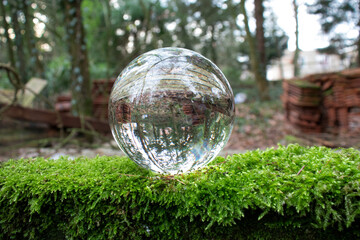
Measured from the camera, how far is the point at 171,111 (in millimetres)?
1774

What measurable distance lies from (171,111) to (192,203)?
628 mm

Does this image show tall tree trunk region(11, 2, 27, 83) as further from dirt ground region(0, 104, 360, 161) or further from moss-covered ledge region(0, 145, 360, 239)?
moss-covered ledge region(0, 145, 360, 239)

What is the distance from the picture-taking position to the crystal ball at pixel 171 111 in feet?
→ 5.85

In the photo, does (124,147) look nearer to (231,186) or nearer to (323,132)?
(231,186)

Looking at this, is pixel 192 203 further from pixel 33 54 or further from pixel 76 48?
pixel 33 54

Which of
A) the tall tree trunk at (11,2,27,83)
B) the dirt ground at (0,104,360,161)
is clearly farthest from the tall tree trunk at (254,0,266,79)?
the tall tree trunk at (11,2,27,83)

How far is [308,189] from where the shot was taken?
1.64 meters

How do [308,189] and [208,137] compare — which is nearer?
[308,189]

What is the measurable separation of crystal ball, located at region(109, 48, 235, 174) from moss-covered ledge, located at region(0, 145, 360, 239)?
21 centimetres

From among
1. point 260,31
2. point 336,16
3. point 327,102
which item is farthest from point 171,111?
point 336,16

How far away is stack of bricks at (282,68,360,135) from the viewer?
5410 millimetres

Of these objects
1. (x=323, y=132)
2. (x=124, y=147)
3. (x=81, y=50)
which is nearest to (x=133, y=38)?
(x=81, y=50)

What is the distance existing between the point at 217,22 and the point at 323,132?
37.0 feet

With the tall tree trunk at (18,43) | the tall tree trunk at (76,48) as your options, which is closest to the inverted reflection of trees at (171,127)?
the tall tree trunk at (76,48)
